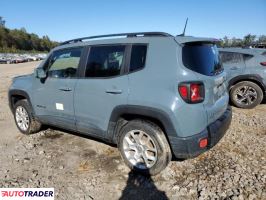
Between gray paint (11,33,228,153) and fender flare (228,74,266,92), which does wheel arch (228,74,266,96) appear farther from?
gray paint (11,33,228,153)

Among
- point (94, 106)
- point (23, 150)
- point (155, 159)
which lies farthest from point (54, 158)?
point (155, 159)

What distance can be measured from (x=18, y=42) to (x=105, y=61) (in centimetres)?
10378

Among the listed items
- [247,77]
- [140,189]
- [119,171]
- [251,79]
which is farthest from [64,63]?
[251,79]

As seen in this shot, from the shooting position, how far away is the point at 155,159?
3682 millimetres

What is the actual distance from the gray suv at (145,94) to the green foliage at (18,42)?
3238 inches

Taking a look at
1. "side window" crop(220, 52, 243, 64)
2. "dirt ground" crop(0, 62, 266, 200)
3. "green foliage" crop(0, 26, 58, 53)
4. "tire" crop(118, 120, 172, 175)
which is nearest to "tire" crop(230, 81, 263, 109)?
"side window" crop(220, 52, 243, 64)

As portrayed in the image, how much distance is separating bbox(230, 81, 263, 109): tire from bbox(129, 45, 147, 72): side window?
4.44 meters

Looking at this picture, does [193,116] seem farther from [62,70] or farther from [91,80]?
[62,70]

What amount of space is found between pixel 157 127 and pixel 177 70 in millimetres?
774

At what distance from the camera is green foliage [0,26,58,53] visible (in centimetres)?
8825

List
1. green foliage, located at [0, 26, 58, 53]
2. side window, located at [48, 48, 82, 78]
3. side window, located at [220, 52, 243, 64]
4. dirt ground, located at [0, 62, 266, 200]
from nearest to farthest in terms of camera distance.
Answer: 1. dirt ground, located at [0, 62, 266, 200]
2. side window, located at [48, 48, 82, 78]
3. side window, located at [220, 52, 243, 64]
4. green foliage, located at [0, 26, 58, 53]

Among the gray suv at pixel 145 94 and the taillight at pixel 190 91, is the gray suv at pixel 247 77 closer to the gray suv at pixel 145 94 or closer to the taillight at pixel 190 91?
the gray suv at pixel 145 94

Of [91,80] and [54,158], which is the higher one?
[91,80]

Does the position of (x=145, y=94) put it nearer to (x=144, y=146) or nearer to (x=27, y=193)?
(x=144, y=146)
